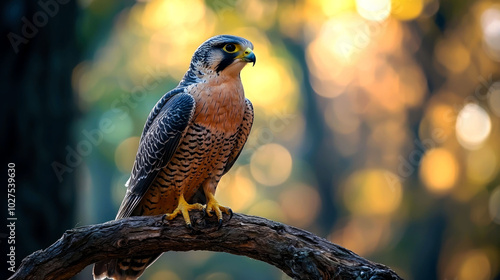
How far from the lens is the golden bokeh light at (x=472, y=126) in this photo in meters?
12.2

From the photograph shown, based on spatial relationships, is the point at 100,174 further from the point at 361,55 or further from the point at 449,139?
the point at 449,139

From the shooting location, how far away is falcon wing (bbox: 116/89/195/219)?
4.09 metres

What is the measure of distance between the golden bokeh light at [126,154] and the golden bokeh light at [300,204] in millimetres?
5171

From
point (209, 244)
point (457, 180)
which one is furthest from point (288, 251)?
point (457, 180)

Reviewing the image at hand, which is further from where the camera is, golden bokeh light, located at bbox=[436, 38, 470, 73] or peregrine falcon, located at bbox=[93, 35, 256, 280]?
golden bokeh light, located at bbox=[436, 38, 470, 73]

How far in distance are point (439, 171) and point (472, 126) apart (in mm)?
1304

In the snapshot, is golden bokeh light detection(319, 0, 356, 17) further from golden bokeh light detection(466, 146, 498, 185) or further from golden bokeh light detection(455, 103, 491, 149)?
golden bokeh light detection(466, 146, 498, 185)

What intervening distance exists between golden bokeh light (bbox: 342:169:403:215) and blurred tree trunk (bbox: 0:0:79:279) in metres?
11.2

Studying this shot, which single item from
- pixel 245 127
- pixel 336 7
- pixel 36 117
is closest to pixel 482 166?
pixel 336 7

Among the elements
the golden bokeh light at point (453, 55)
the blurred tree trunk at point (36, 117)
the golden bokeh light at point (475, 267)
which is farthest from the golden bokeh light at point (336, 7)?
the blurred tree trunk at point (36, 117)

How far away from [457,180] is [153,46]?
8.78 m

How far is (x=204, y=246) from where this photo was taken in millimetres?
3846

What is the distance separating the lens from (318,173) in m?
16.2

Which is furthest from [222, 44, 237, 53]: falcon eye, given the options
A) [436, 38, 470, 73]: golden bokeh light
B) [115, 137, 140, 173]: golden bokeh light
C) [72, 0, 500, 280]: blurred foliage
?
[115, 137, 140, 173]: golden bokeh light
